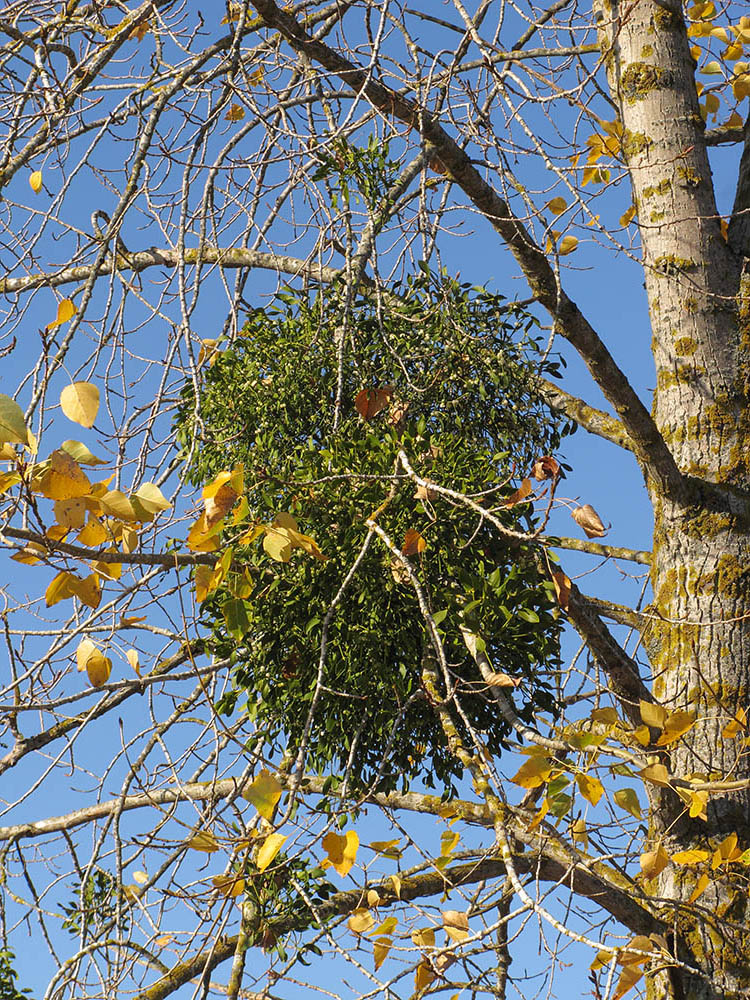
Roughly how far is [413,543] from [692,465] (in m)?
1.02

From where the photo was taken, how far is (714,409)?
2523 mm

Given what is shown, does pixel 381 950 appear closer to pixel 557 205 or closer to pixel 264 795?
pixel 264 795

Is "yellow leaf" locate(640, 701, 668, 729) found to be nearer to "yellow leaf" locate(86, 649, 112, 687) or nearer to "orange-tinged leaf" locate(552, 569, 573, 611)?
"orange-tinged leaf" locate(552, 569, 573, 611)

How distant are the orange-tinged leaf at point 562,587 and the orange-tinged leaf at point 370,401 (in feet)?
1.42

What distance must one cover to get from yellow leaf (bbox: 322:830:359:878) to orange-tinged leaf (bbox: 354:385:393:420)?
72cm

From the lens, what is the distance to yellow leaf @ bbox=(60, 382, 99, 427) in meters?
1.40

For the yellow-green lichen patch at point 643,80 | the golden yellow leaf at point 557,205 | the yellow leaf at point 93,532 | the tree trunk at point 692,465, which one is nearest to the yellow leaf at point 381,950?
the tree trunk at point 692,465

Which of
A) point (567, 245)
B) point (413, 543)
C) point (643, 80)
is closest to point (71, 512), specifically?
point (413, 543)

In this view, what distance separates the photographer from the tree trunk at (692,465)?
2213 millimetres

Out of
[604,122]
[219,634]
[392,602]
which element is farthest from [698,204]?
[219,634]

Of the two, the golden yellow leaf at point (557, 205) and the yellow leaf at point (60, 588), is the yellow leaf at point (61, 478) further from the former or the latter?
the golden yellow leaf at point (557, 205)

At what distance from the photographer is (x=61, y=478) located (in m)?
1.34

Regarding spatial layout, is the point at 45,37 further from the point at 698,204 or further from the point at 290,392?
the point at 698,204

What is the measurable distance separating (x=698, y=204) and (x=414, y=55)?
0.79 m
